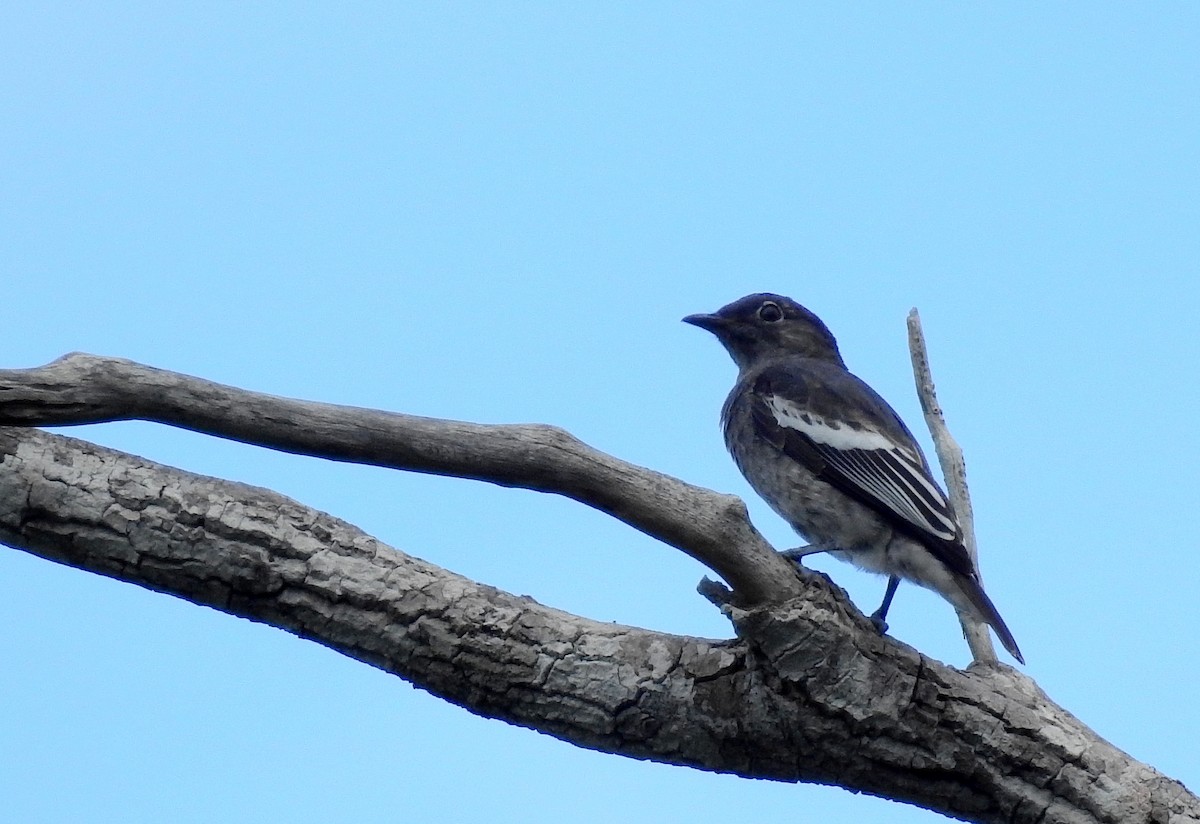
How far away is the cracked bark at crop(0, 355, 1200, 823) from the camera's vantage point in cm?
446

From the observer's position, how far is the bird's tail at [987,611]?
5.76m

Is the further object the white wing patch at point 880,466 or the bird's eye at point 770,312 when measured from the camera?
the bird's eye at point 770,312

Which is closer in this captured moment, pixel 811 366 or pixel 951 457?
pixel 951 457

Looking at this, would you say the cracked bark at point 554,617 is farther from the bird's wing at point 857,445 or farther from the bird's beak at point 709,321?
the bird's beak at point 709,321

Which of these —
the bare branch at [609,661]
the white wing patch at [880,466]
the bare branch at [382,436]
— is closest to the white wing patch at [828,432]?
the white wing patch at [880,466]

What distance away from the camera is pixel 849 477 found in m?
6.72

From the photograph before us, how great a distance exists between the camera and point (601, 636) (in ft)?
15.9

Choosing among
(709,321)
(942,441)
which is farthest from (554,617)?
(709,321)

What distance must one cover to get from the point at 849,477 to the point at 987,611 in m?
1.04

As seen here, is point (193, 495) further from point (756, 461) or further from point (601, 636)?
point (756, 461)

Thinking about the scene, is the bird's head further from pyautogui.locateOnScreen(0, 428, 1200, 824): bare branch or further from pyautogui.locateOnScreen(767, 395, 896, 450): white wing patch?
pyautogui.locateOnScreen(0, 428, 1200, 824): bare branch

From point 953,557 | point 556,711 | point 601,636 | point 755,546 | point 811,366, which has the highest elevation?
point 811,366

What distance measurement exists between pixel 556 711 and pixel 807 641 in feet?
3.22

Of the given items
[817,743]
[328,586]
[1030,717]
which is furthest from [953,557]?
[328,586]
